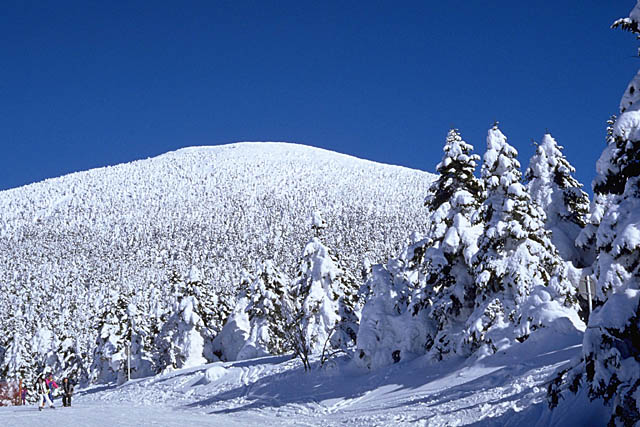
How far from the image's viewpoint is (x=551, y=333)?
2291 cm

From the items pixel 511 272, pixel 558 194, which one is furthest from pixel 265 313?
pixel 511 272

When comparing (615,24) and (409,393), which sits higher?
(615,24)

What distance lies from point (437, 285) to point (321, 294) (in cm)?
1752

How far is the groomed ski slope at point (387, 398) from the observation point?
56.4 feet

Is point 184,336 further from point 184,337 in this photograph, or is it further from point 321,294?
point 321,294

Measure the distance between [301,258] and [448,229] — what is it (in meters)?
20.4

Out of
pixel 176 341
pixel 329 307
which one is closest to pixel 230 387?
pixel 329 307

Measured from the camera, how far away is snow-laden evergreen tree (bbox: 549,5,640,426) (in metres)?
10.1

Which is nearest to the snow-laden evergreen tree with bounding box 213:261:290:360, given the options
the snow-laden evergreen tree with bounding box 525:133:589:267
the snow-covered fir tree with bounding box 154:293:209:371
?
the snow-covered fir tree with bounding box 154:293:209:371

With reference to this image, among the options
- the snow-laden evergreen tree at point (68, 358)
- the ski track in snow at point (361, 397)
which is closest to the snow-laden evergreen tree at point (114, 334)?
the snow-laden evergreen tree at point (68, 358)

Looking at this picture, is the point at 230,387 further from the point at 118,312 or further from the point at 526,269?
the point at 118,312

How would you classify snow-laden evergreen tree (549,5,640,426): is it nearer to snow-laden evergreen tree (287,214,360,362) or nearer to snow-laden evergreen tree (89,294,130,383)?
snow-laden evergreen tree (287,214,360,362)

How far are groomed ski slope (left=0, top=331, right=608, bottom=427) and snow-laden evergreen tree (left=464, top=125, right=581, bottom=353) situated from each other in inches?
37.7

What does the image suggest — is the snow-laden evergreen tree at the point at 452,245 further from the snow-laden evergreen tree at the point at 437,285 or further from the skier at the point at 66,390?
the skier at the point at 66,390
